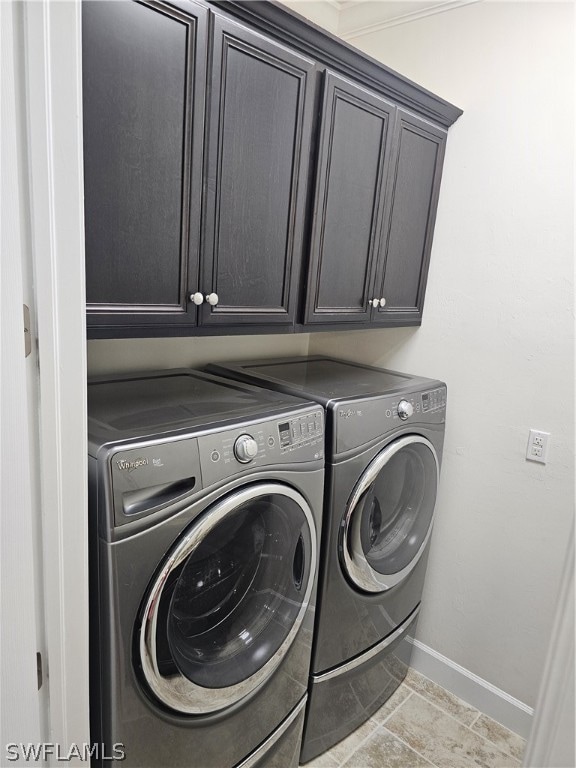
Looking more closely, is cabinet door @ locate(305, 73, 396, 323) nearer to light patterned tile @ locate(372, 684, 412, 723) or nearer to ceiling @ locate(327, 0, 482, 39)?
ceiling @ locate(327, 0, 482, 39)

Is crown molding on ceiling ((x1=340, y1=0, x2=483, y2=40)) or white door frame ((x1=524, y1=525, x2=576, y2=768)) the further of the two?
crown molding on ceiling ((x1=340, y1=0, x2=483, y2=40))

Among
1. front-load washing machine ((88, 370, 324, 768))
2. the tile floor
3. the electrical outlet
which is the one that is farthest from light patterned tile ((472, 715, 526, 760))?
the electrical outlet

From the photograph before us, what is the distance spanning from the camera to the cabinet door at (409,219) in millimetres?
1840

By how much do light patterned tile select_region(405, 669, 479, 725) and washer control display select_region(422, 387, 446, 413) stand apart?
3.98 ft

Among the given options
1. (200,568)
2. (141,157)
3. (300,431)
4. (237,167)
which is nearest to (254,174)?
(237,167)

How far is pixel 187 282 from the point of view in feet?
4.30

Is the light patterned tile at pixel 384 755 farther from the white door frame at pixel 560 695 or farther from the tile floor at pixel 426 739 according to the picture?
the white door frame at pixel 560 695

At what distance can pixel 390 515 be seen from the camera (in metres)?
1.93

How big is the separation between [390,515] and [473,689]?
860 mm

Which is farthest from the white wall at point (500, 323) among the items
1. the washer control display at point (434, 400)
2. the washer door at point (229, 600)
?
the washer door at point (229, 600)

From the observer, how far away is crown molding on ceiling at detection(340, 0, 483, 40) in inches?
74.8

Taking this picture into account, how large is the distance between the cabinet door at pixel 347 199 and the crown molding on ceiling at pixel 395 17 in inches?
21.4

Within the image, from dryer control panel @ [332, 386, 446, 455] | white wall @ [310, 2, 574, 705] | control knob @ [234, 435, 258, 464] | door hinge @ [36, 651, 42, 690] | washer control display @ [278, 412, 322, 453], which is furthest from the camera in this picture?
white wall @ [310, 2, 574, 705]

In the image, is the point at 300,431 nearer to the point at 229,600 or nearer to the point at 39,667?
the point at 229,600
